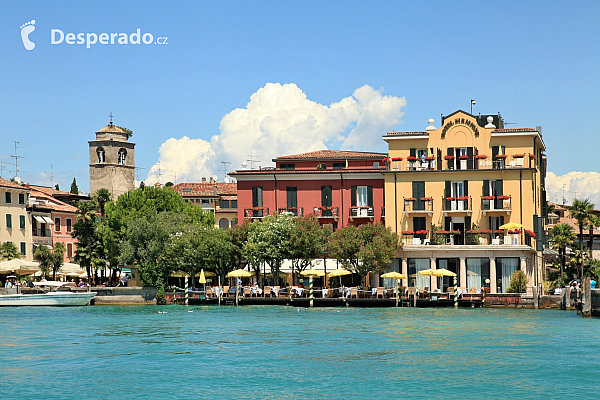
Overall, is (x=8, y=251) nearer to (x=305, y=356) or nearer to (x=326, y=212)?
(x=326, y=212)

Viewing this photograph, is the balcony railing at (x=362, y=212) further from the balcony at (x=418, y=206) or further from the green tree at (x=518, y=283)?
the green tree at (x=518, y=283)

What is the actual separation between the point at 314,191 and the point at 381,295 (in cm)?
1259

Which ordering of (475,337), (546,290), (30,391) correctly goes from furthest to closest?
(546,290) → (475,337) → (30,391)

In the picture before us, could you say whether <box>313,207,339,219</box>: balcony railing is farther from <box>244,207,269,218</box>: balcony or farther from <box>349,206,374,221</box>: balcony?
<box>244,207,269,218</box>: balcony

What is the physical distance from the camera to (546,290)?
6175 centimetres

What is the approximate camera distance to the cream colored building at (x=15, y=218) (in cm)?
7750

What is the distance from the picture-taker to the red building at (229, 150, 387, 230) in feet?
217

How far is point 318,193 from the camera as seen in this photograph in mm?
66938

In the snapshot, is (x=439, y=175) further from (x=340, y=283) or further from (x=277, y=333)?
(x=277, y=333)

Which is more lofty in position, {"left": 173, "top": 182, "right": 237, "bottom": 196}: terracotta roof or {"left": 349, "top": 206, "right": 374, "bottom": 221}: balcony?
{"left": 173, "top": 182, "right": 237, "bottom": 196}: terracotta roof

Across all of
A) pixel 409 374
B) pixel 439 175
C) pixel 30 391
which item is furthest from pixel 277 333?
pixel 439 175

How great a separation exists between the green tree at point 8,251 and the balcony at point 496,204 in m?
40.6

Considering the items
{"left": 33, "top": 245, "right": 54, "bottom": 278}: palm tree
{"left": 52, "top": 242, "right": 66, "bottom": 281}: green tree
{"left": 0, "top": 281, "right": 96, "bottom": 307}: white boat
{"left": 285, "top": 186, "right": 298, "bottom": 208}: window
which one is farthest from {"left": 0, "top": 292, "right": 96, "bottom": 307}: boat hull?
{"left": 285, "top": 186, "right": 298, "bottom": 208}: window

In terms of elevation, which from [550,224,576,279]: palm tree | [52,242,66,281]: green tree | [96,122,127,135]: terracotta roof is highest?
[96,122,127,135]: terracotta roof
